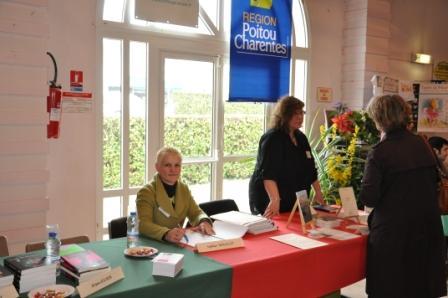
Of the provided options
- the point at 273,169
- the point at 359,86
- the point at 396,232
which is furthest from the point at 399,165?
the point at 359,86

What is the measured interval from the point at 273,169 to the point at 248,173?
78.0 inches

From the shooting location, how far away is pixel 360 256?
249cm

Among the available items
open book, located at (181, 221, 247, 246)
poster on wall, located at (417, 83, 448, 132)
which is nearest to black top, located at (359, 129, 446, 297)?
open book, located at (181, 221, 247, 246)

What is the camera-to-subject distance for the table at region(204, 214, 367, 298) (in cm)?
201

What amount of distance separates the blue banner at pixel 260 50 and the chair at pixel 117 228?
2161mm

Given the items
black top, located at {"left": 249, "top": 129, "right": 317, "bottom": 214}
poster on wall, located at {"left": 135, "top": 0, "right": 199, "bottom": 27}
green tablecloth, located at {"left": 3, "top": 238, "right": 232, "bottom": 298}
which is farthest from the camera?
poster on wall, located at {"left": 135, "top": 0, "right": 199, "bottom": 27}

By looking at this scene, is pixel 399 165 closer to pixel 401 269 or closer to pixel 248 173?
pixel 401 269

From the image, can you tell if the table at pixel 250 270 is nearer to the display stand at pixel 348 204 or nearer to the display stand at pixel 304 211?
the display stand at pixel 304 211

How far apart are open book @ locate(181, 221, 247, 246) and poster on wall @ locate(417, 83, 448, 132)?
13.3ft

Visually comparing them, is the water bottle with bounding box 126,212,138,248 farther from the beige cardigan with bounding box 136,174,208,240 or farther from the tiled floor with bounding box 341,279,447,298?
the tiled floor with bounding box 341,279,447,298

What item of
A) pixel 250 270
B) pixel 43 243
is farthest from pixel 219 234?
pixel 43 243

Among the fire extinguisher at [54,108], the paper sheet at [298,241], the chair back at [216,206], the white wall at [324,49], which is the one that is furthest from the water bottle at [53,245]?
the white wall at [324,49]

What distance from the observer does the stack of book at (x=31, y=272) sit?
1646 mm

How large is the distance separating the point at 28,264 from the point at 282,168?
1.69 m
